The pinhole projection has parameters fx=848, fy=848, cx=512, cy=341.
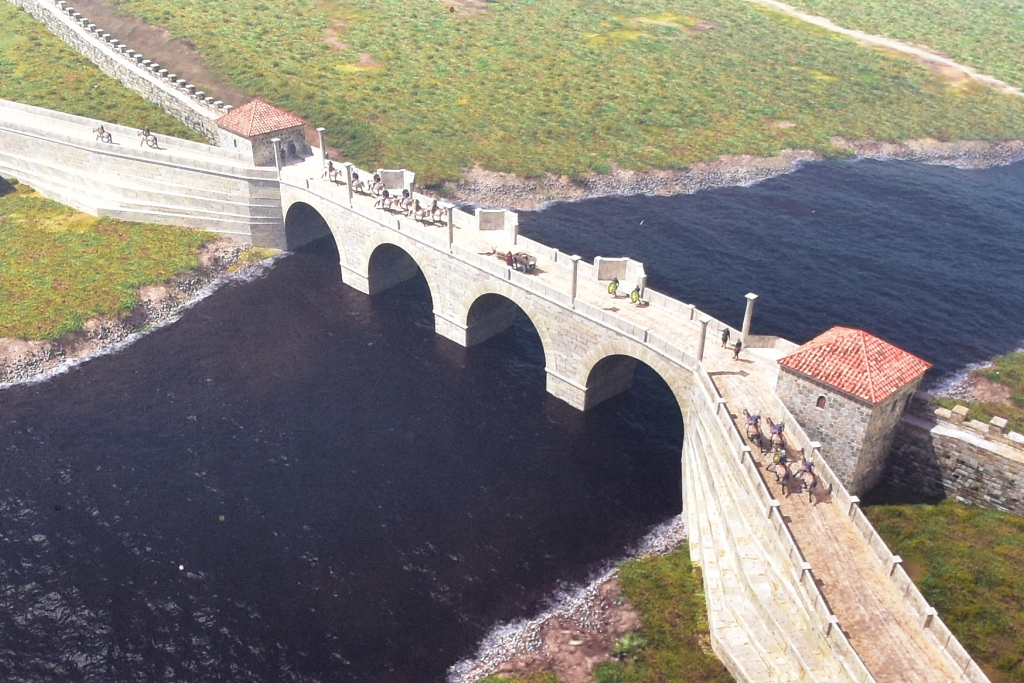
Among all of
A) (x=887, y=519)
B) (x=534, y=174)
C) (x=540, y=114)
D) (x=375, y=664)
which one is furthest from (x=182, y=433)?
(x=540, y=114)

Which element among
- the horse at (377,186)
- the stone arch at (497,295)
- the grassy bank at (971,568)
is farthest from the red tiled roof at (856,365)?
the horse at (377,186)

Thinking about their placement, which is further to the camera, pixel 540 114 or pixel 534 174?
pixel 540 114

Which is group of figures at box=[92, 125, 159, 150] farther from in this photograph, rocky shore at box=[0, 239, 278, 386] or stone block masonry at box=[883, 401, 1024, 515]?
stone block masonry at box=[883, 401, 1024, 515]

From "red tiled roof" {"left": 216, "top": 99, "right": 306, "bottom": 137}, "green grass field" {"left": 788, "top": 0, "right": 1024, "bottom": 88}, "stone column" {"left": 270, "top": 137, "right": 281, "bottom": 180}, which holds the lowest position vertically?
"stone column" {"left": 270, "top": 137, "right": 281, "bottom": 180}

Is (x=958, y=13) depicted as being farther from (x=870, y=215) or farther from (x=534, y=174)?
(x=534, y=174)

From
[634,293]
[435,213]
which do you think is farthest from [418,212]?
[634,293]

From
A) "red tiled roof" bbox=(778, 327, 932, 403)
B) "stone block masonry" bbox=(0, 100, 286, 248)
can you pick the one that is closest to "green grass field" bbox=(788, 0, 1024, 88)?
"red tiled roof" bbox=(778, 327, 932, 403)
